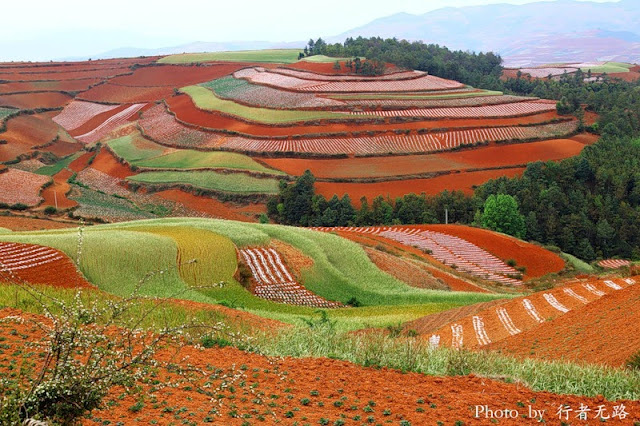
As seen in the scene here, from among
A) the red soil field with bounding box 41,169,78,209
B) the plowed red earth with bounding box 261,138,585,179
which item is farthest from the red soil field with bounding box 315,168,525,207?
the red soil field with bounding box 41,169,78,209

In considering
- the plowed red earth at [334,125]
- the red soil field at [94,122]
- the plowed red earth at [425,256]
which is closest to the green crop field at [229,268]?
the plowed red earth at [425,256]

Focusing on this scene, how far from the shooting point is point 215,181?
7294 centimetres

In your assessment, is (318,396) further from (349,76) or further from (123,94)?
(123,94)

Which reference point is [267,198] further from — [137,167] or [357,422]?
[357,422]

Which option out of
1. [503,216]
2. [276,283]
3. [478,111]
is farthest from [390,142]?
[276,283]

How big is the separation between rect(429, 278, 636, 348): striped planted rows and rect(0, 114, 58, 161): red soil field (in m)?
67.1

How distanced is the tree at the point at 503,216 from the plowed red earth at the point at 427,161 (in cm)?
1360

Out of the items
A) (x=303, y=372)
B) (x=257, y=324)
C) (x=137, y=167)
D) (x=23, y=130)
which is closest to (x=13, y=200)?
(x=137, y=167)

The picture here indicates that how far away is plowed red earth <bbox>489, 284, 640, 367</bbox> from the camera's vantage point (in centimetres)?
1556

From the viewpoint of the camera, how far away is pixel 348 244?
38.7 meters

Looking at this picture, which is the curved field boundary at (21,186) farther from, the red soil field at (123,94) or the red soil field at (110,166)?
the red soil field at (123,94)

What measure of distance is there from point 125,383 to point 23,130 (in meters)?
90.8

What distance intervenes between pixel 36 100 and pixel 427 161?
66.9 meters

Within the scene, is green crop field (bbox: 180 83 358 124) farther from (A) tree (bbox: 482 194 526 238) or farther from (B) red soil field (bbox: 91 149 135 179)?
(A) tree (bbox: 482 194 526 238)
